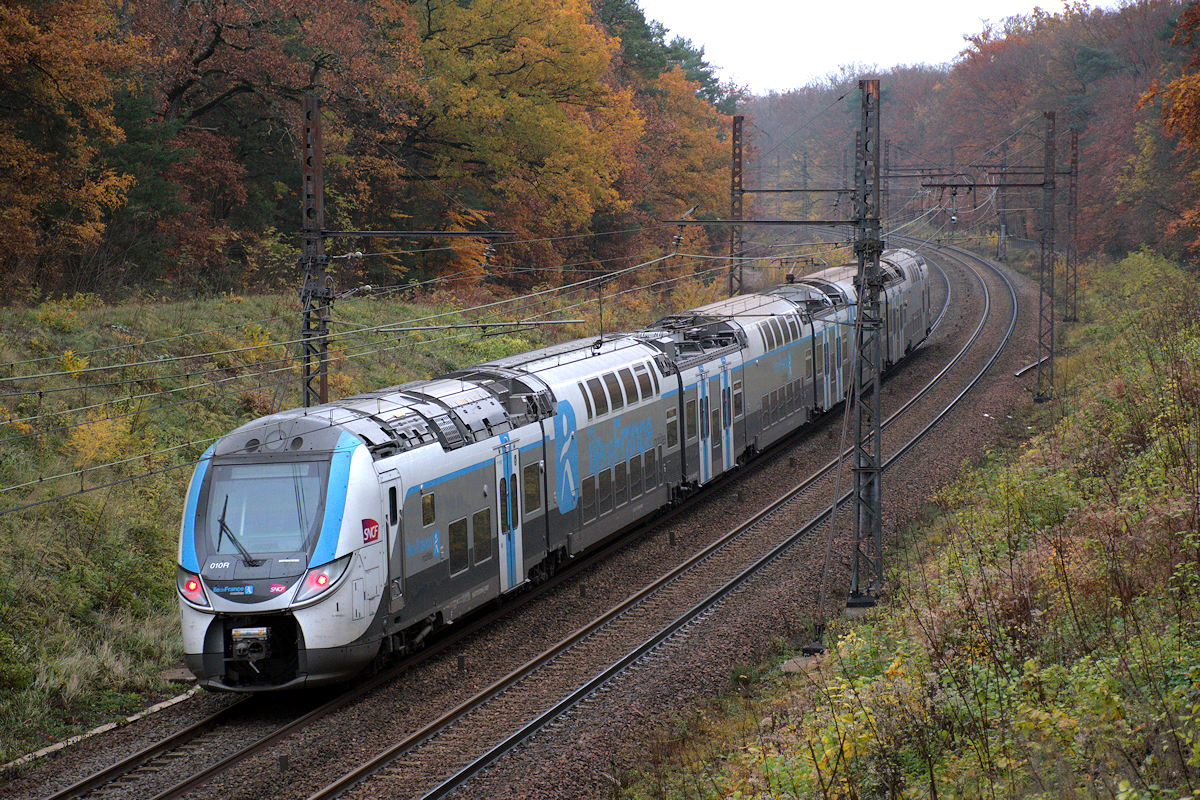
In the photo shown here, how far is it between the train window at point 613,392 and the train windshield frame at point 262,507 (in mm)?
7590

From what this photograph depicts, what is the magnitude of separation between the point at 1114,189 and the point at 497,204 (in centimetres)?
3197

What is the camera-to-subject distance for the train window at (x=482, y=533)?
15.5 metres

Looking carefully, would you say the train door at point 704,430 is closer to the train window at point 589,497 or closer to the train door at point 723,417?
the train door at point 723,417

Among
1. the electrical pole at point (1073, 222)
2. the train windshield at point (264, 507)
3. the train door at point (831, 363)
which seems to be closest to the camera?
the train windshield at point (264, 507)

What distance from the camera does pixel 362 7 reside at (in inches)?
1454

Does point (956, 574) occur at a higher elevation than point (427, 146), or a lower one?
lower

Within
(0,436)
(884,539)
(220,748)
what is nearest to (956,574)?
(884,539)

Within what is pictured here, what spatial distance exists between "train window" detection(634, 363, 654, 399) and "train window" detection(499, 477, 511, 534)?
210 inches

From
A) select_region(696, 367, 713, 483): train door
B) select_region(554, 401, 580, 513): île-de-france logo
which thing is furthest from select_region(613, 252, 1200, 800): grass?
select_region(696, 367, 713, 483): train door

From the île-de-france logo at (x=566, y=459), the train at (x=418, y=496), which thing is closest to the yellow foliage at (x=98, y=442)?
the train at (x=418, y=496)

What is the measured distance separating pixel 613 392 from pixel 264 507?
8274 mm

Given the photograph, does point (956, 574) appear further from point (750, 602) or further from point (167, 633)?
point (167, 633)

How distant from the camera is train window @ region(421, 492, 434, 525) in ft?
46.8

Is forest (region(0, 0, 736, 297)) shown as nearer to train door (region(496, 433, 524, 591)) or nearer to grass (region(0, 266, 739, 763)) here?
grass (region(0, 266, 739, 763))
